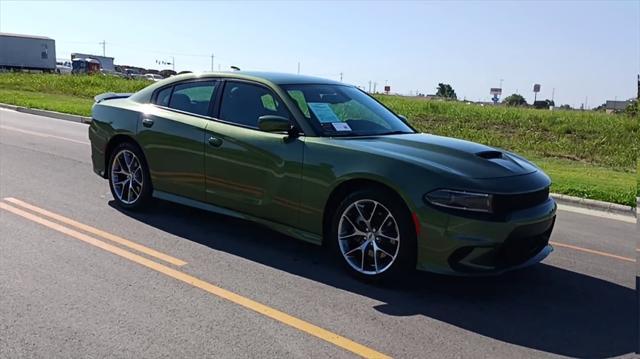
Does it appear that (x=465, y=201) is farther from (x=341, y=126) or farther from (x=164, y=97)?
A: (x=164, y=97)

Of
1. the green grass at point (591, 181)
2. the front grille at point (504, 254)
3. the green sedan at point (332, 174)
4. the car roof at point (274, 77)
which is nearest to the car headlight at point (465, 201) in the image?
the green sedan at point (332, 174)

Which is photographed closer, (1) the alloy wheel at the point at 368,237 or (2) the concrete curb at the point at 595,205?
(1) the alloy wheel at the point at 368,237

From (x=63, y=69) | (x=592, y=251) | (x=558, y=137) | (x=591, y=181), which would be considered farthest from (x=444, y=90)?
(x=592, y=251)

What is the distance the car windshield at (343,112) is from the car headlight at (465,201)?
128 centimetres

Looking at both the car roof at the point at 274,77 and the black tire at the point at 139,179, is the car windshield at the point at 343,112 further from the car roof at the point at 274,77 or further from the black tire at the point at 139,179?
the black tire at the point at 139,179

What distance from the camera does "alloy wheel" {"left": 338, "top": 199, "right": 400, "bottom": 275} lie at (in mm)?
4707

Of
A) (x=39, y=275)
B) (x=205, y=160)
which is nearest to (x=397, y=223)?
(x=205, y=160)

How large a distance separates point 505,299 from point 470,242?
0.67 metres

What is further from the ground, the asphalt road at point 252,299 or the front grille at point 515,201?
the front grille at point 515,201

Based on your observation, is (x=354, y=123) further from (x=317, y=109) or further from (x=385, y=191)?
(x=385, y=191)

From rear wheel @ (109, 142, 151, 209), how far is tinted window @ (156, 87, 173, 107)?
57cm

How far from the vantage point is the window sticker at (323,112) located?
17.7 feet

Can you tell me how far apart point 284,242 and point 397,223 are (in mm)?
1622

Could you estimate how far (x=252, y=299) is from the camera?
14.4 ft
